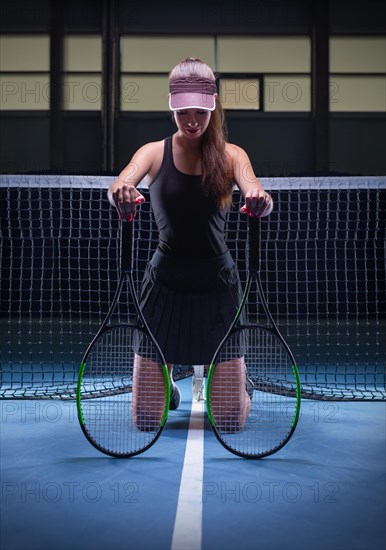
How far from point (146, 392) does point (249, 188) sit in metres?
1.05

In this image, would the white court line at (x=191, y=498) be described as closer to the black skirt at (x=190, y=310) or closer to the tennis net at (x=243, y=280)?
the black skirt at (x=190, y=310)

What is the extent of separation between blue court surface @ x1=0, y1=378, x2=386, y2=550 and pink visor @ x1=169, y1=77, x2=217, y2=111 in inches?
53.7

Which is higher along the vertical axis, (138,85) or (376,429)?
(138,85)

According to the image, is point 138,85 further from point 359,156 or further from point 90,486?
point 90,486

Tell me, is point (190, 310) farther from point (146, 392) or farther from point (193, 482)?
point (193, 482)

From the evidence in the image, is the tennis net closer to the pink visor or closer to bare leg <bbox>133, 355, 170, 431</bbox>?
bare leg <bbox>133, 355, 170, 431</bbox>

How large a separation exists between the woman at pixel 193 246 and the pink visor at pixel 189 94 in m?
0.17

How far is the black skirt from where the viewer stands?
294 cm

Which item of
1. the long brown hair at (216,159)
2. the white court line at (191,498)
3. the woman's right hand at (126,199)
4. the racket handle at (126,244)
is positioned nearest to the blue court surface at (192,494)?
the white court line at (191,498)

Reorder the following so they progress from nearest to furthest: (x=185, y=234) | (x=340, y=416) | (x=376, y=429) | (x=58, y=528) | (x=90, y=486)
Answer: (x=58, y=528) < (x=90, y=486) < (x=185, y=234) < (x=376, y=429) < (x=340, y=416)

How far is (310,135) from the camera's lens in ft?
39.8

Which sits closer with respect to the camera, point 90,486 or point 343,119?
point 90,486

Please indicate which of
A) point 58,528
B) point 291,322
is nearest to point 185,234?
point 58,528

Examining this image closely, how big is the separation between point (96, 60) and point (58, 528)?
11104mm
